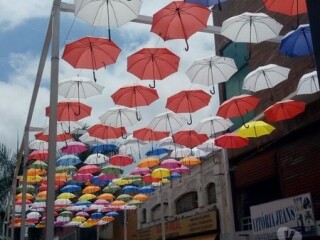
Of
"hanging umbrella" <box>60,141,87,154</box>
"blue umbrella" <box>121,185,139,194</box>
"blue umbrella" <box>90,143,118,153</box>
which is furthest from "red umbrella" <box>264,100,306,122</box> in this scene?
"blue umbrella" <box>121,185,139,194</box>

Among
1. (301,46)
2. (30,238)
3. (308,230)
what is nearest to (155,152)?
(308,230)

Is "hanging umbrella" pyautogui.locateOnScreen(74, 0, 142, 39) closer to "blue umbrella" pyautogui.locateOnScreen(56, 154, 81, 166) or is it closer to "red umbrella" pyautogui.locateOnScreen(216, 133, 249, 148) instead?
"red umbrella" pyautogui.locateOnScreen(216, 133, 249, 148)

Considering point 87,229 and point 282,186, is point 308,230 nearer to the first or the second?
point 282,186

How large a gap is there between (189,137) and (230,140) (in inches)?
52.6

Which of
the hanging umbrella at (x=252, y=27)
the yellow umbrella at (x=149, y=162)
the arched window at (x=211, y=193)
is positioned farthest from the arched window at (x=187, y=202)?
the hanging umbrella at (x=252, y=27)

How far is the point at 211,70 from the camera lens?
439 inches

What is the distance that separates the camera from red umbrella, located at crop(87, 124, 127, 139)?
551 inches

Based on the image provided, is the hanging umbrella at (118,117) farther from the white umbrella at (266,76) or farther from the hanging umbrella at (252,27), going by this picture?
the hanging umbrella at (252,27)

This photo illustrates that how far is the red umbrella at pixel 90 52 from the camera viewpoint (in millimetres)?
9320

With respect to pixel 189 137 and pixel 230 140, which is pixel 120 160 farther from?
pixel 230 140

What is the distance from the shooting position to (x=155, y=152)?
56.6 ft

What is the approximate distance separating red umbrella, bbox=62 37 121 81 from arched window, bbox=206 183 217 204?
12337 millimetres

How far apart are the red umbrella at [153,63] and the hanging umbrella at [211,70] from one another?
98 cm

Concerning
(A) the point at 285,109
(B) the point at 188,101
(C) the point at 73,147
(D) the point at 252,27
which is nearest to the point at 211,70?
(B) the point at 188,101
